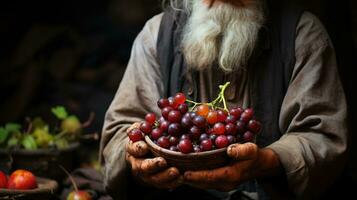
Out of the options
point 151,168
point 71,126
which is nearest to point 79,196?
point 71,126

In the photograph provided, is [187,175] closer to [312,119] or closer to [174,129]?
[174,129]

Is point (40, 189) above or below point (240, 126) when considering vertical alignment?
below

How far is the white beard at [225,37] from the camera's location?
322 centimetres

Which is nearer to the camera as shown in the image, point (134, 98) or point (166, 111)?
point (166, 111)

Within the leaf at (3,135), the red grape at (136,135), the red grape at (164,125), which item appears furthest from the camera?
the leaf at (3,135)

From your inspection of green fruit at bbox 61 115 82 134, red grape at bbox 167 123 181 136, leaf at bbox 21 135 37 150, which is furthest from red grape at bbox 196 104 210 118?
green fruit at bbox 61 115 82 134

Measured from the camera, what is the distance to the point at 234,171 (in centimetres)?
261

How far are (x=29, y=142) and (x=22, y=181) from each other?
910 mm

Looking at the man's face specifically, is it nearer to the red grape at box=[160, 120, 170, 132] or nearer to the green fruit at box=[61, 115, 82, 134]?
the red grape at box=[160, 120, 170, 132]

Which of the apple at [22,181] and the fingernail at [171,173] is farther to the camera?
the apple at [22,181]

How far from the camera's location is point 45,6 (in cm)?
600

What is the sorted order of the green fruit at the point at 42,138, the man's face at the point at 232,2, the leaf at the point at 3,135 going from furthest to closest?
the green fruit at the point at 42,138 < the leaf at the point at 3,135 < the man's face at the point at 232,2

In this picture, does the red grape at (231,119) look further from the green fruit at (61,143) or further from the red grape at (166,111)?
the green fruit at (61,143)

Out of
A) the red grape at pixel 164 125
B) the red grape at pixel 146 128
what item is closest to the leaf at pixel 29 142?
the red grape at pixel 146 128
